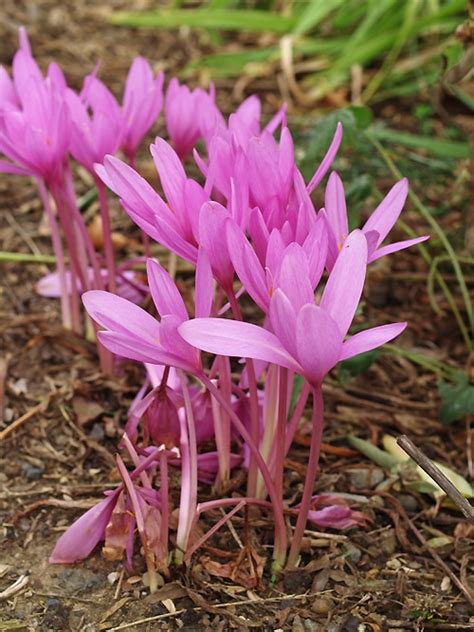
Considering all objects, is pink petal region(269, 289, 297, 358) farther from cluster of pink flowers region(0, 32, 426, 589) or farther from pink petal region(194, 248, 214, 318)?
pink petal region(194, 248, 214, 318)

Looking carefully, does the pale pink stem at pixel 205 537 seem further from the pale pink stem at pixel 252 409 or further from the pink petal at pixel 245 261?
the pink petal at pixel 245 261

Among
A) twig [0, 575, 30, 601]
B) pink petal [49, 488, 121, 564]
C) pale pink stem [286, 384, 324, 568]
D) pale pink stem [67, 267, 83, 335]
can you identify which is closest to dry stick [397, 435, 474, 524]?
pale pink stem [286, 384, 324, 568]

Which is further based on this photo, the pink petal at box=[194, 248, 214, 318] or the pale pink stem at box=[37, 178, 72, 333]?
the pale pink stem at box=[37, 178, 72, 333]

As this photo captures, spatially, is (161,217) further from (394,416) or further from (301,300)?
(394,416)

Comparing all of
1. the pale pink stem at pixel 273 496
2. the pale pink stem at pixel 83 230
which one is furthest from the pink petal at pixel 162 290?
the pale pink stem at pixel 83 230

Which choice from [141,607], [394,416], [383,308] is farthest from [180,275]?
[141,607]

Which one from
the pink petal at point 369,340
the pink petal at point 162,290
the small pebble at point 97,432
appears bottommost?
the small pebble at point 97,432

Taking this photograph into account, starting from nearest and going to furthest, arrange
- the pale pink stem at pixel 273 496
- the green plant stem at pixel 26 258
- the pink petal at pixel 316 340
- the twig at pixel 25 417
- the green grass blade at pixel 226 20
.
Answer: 1. the pink petal at pixel 316 340
2. the pale pink stem at pixel 273 496
3. the twig at pixel 25 417
4. the green plant stem at pixel 26 258
5. the green grass blade at pixel 226 20

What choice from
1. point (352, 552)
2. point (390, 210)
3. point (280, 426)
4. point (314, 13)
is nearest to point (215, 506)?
point (280, 426)
